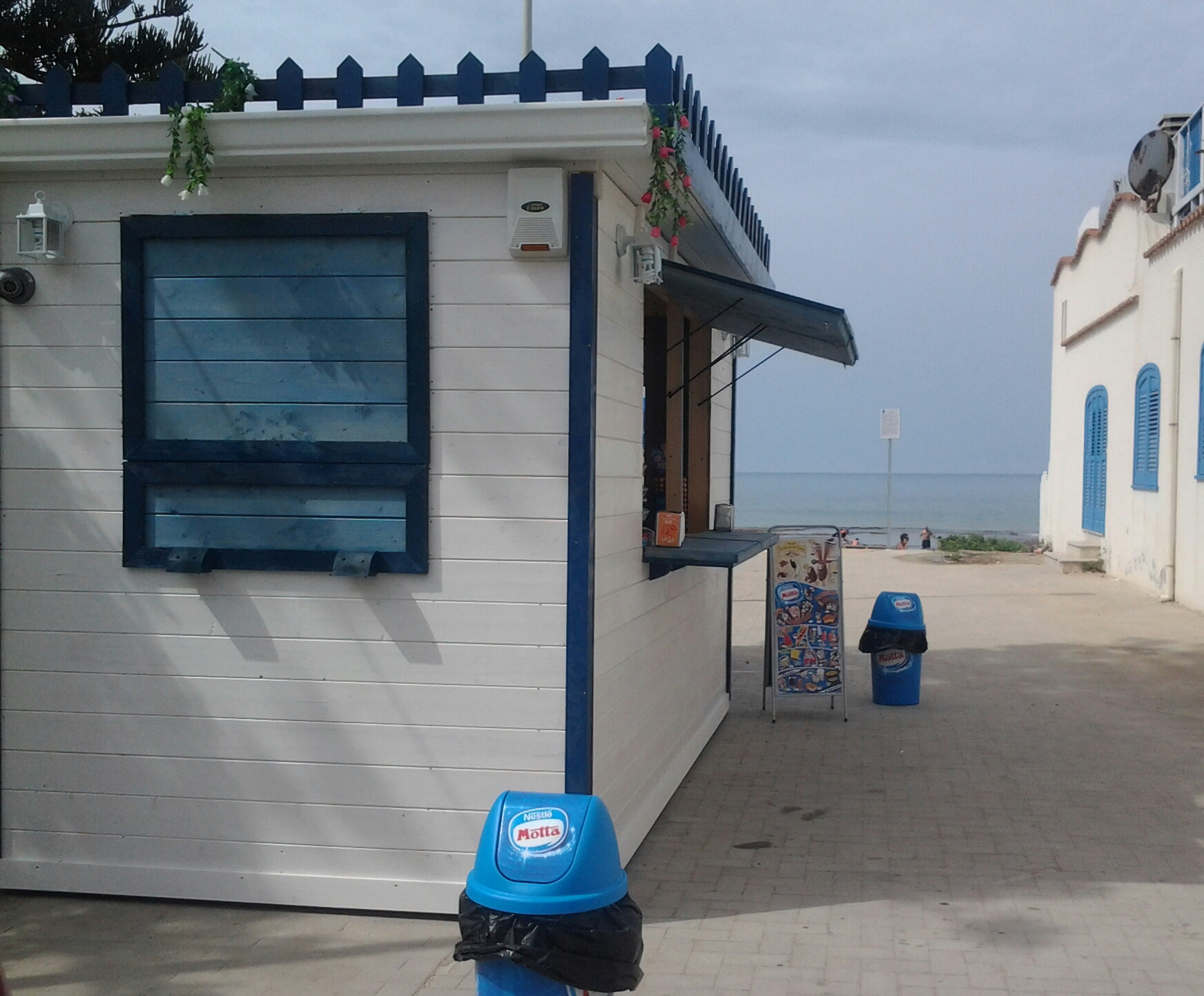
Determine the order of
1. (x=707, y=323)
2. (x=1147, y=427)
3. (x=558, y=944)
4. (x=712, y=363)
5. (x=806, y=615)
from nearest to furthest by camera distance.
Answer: (x=558, y=944), (x=707, y=323), (x=712, y=363), (x=806, y=615), (x=1147, y=427)

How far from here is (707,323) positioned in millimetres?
7301

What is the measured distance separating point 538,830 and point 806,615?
6.29 metres

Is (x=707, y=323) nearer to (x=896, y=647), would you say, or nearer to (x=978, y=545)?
(x=896, y=647)

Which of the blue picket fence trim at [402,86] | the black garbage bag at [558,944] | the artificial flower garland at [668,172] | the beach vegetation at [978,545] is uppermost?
the blue picket fence trim at [402,86]

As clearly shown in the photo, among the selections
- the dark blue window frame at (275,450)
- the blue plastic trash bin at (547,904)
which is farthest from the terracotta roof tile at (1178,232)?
the blue plastic trash bin at (547,904)

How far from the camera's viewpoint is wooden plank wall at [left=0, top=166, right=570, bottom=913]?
4.93 meters

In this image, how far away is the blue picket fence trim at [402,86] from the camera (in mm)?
4816

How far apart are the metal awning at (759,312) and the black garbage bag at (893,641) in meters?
2.72

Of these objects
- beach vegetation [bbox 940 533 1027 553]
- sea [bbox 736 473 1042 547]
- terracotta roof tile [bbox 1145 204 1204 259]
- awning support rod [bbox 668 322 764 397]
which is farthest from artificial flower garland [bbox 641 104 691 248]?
sea [bbox 736 473 1042 547]

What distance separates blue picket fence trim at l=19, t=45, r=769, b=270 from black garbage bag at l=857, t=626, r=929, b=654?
5.81 m

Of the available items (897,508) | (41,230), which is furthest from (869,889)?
(897,508)

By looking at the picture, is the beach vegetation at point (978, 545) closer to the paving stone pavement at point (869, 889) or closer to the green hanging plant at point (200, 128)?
the paving stone pavement at point (869, 889)

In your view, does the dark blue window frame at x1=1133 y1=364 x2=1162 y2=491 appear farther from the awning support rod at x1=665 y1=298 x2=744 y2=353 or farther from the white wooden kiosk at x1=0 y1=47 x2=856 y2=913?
the white wooden kiosk at x1=0 y1=47 x2=856 y2=913

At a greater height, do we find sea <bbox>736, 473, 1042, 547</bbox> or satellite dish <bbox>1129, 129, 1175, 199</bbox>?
satellite dish <bbox>1129, 129, 1175, 199</bbox>
